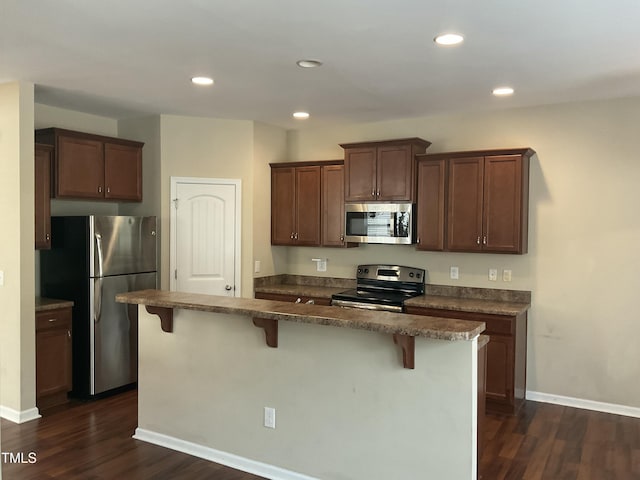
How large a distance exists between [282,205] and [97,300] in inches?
86.2

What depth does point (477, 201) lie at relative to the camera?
15.9 ft

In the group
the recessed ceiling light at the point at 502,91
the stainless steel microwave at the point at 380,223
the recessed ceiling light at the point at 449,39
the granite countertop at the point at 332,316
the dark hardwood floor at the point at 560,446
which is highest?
the recessed ceiling light at the point at 502,91

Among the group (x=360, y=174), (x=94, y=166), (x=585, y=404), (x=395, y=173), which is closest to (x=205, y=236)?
(x=94, y=166)

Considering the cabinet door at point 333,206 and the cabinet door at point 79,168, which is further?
the cabinet door at point 333,206

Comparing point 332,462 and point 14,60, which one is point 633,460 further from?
point 14,60

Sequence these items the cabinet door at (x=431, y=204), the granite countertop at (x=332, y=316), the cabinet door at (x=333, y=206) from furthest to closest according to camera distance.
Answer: the cabinet door at (x=333, y=206)
the cabinet door at (x=431, y=204)
the granite countertop at (x=332, y=316)

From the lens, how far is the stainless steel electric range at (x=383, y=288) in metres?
5.12

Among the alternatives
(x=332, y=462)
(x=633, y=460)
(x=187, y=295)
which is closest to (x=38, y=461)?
(x=187, y=295)

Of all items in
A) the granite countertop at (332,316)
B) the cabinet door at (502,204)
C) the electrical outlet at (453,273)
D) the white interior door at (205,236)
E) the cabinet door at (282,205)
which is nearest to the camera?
the granite countertop at (332,316)

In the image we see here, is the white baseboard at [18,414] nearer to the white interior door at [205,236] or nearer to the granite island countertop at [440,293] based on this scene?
the white interior door at [205,236]

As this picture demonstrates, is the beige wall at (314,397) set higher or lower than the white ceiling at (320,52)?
lower

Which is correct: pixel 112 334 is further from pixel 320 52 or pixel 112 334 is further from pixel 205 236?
pixel 320 52

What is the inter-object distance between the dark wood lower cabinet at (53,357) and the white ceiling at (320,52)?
191 centimetres

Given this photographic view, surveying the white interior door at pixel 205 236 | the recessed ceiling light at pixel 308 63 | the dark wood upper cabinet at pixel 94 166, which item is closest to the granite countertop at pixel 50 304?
the dark wood upper cabinet at pixel 94 166
